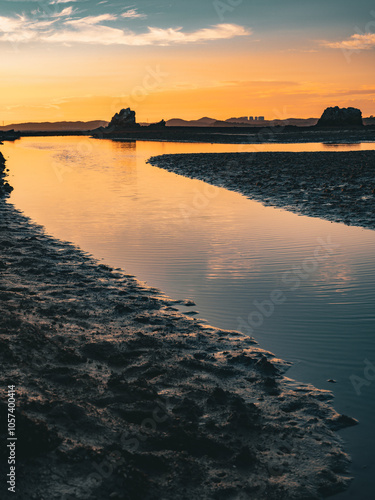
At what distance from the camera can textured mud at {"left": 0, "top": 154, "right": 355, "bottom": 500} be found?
16.1ft

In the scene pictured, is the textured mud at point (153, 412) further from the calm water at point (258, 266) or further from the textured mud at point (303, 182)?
the textured mud at point (303, 182)

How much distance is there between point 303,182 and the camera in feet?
99.2

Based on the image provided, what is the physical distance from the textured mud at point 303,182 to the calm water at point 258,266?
4.92 ft

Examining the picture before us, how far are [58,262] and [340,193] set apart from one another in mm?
16804

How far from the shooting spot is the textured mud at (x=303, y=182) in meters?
21.2

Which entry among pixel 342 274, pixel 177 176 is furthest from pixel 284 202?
pixel 177 176

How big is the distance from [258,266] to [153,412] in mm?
7281

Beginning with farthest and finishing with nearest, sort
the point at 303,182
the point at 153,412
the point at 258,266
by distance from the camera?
the point at 303,182
the point at 258,266
the point at 153,412

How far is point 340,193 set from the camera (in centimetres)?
2541

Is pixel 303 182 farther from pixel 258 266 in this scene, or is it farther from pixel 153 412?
pixel 153 412

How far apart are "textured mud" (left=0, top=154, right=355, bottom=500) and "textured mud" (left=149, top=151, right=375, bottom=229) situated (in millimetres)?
11903

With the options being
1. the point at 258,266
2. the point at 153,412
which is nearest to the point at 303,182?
the point at 258,266

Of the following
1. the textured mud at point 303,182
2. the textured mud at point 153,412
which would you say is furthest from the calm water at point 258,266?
the textured mud at point 303,182

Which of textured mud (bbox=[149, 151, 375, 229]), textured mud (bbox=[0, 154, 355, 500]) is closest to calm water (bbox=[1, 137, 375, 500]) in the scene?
textured mud (bbox=[0, 154, 355, 500])
